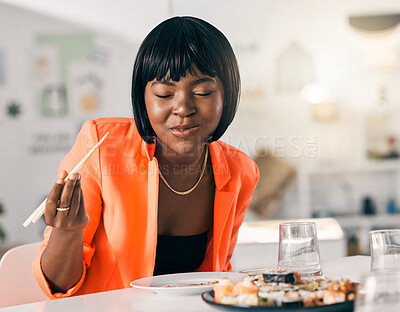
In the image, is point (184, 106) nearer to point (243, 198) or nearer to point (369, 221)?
point (243, 198)

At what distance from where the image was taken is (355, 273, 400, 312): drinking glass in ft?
1.61

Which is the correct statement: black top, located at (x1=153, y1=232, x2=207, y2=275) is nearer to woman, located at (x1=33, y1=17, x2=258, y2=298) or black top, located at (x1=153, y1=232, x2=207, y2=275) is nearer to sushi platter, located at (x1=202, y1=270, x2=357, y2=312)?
woman, located at (x1=33, y1=17, x2=258, y2=298)

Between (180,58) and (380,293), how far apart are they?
81cm

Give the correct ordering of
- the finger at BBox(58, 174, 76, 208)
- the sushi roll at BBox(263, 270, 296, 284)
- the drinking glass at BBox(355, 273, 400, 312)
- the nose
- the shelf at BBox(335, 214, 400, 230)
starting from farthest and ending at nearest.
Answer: the shelf at BBox(335, 214, 400, 230) < the nose < the finger at BBox(58, 174, 76, 208) < the sushi roll at BBox(263, 270, 296, 284) < the drinking glass at BBox(355, 273, 400, 312)

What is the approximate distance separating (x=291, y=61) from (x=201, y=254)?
2.53 m

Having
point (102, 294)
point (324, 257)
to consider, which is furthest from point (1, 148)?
point (102, 294)

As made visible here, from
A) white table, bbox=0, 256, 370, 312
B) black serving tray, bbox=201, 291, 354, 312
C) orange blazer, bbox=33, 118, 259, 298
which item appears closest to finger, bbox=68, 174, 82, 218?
white table, bbox=0, 256, 370, 312

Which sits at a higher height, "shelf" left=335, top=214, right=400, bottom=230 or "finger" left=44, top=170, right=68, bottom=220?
"finger" left=44, top=170, right=68, bottom=220

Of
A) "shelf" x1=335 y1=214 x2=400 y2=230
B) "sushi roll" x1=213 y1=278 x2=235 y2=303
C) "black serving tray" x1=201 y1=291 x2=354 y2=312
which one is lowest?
"shelf" x1=335 y1=214 x2=400 y2=230

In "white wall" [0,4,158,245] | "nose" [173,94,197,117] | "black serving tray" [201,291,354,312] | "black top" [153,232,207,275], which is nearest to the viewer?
"black serving tray" [201,291,354,312]

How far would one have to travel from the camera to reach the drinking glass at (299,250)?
0.96 metres

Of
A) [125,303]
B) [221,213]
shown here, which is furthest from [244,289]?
[221,213]

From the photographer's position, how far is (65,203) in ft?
3.10

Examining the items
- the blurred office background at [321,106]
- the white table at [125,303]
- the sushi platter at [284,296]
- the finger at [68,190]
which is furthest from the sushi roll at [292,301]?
the blurred office background at [321,106]
